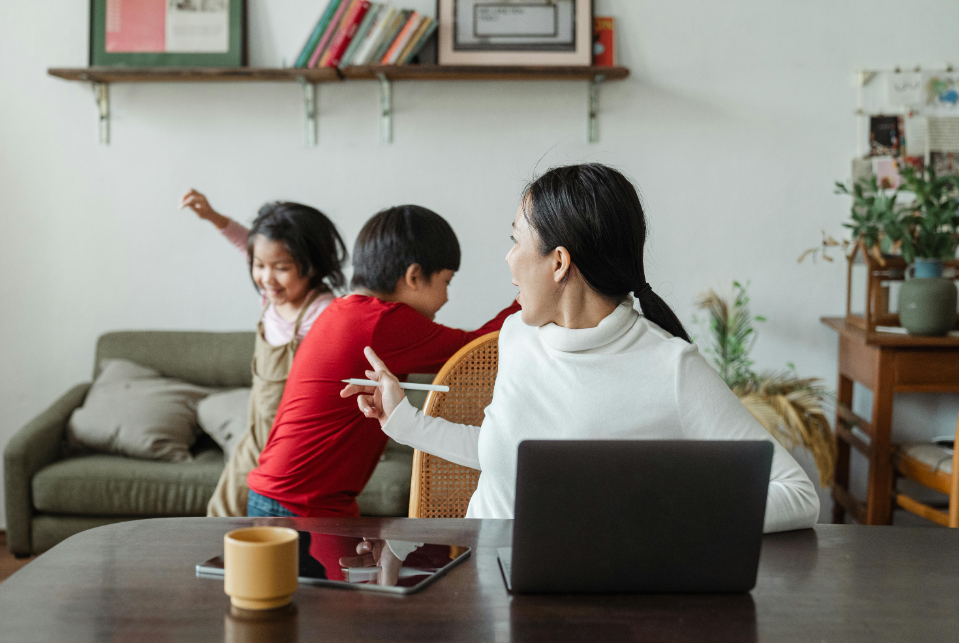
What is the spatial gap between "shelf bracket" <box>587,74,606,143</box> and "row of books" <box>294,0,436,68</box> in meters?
0.63

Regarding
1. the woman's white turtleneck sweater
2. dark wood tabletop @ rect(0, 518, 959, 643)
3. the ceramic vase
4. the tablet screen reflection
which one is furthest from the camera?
the ceramic vase

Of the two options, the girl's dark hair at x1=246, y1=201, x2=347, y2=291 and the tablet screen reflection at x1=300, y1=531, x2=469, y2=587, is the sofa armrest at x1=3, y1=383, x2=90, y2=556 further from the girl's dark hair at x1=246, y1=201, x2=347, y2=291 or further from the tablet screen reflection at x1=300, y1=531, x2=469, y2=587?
the tablet screen reflection at x1=300, y1=531, x2=469, y2=587

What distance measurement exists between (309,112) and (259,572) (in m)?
2.53

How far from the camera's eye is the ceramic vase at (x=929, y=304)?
2557 mm

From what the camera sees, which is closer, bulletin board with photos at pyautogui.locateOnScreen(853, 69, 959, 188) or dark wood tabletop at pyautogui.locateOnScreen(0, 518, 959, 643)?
dark wood tabletop at pyautogui.locateOnScreen(0, 518, 959, 643)

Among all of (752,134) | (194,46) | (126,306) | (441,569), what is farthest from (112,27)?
(441,569)

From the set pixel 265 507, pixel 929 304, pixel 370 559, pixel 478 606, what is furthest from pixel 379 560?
pixel 929 304

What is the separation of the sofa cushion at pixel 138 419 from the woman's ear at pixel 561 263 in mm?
1869

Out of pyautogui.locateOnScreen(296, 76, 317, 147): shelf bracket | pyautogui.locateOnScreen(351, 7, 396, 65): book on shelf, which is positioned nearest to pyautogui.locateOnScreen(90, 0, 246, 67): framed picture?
pyautogui.locateOnScreen(296, 76, 317, 147): shelf bracket

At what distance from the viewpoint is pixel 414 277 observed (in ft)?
5.01

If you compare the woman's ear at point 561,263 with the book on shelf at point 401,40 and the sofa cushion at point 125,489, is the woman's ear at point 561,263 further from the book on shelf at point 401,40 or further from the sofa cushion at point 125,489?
A: the book on shelf at point 401,40

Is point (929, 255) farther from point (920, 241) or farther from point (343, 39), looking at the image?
point (343, 39)

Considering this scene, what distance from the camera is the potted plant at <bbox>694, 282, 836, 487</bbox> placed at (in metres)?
2.64

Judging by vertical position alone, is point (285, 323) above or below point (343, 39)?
below
